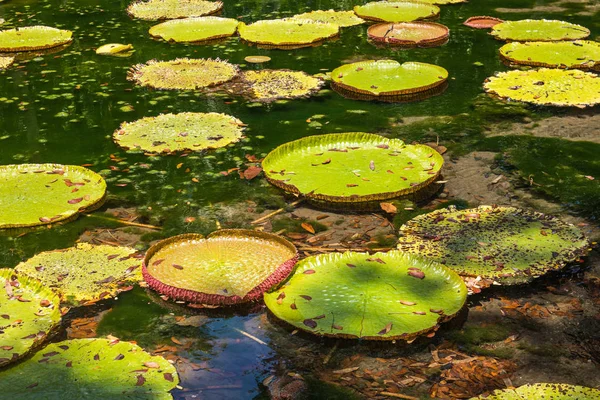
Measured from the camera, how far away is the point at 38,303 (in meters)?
3.25

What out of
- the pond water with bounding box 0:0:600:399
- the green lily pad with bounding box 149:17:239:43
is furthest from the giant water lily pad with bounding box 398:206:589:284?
the green lily pad with bounding box 149:17:239:43

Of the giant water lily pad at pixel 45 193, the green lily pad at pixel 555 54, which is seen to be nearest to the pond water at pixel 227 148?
the giant water lily pad at pixel 45 193

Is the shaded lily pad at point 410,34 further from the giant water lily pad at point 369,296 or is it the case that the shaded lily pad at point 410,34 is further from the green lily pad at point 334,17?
the giant water lily pad at point 369,296

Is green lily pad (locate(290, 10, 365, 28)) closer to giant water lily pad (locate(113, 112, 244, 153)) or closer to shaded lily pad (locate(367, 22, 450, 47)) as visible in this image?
shaded lily pad (locate(367, 22, 450, 47))

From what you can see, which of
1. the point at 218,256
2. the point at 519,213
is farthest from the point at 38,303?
the point at 519,213

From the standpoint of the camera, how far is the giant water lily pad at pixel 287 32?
23.9 ft

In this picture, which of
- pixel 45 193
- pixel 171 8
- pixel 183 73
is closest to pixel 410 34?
pixel 183 73

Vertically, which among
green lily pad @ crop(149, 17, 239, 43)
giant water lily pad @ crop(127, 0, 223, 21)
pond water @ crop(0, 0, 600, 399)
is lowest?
pond water @ crop(0, 0, 600, 399)

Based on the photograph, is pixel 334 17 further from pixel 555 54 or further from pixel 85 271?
pixel 85 271

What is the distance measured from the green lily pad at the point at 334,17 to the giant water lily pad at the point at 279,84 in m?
1.71

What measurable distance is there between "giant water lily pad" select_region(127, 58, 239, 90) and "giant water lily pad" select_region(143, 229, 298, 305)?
106 inches

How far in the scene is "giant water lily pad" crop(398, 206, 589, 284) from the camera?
3486mm

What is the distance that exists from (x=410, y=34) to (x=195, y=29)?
7.20 feet

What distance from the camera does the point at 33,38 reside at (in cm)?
763
